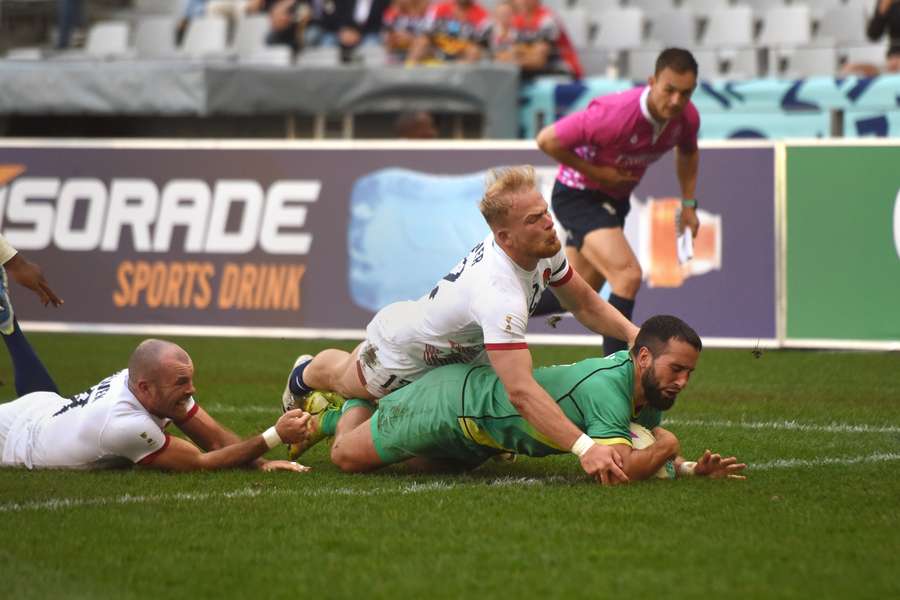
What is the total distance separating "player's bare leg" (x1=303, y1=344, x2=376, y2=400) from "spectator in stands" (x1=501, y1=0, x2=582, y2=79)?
28.3 ft

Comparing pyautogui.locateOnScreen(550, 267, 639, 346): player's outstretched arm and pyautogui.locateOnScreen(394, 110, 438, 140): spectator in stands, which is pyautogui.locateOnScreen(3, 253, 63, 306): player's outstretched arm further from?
pyautogui.locateOnScreen(394, 110, 438, 140): spectator in stands

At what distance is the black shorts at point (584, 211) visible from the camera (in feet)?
31.7

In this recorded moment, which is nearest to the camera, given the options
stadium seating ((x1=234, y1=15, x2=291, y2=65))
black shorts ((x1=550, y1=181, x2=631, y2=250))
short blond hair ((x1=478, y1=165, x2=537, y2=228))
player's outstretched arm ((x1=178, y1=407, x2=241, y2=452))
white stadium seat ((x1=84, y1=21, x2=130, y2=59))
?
short blond hair ((x1=478, y1=165, x2=537, y2=228))

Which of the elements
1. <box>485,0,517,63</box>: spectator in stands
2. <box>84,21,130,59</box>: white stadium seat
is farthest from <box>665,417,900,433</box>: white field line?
<box>84,21,130,59</box>: white stadium seat

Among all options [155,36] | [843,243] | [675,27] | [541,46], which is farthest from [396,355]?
[155,36]

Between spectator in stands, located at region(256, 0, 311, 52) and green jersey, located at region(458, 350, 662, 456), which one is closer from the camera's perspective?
green jersey, located at region(458, 350, 662, 456)

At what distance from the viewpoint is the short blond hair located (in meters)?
6.36

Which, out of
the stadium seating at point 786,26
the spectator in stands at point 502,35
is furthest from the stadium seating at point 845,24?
→ the spectator in stands at point 502,35

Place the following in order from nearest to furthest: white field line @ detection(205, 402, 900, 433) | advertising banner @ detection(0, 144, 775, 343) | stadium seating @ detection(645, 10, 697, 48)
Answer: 1. white field line @ detection(205, 402, 900, 433)
2. advertising banner @ detection(0, 144, 775, 343)
3. stadium seating @ detection(645, 10, 697, 48)

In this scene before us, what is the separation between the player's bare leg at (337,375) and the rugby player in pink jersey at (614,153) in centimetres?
218

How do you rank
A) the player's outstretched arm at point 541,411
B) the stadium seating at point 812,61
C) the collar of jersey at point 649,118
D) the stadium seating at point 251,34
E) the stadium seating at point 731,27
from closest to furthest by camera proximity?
the player's outstretched arm at point 541,411
the collar of jersey at point 649,118
the stadium seating at point 812,61
the stadium seating at point 731,27
the stadium seating at point 251,34

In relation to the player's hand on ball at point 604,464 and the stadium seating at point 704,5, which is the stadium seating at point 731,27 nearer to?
the stadium seating at point 704,5

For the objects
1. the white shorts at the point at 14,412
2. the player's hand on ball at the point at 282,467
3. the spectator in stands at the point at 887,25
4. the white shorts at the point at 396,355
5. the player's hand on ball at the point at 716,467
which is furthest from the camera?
the spectator in stands at the point at 887,25

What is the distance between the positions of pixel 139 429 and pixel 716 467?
244 cm
